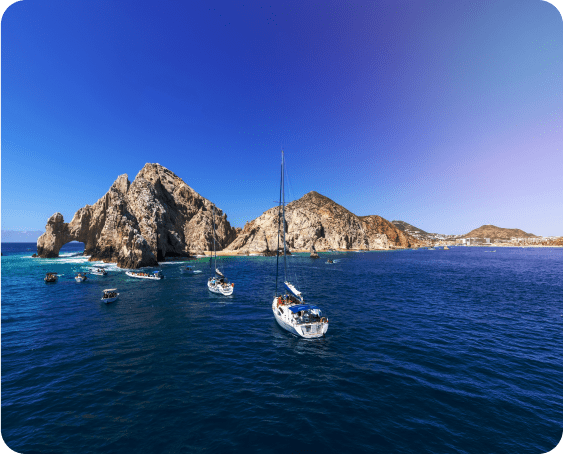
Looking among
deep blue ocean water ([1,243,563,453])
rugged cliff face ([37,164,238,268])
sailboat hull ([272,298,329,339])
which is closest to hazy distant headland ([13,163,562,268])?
rugged cliff face ([37,164,238,268])

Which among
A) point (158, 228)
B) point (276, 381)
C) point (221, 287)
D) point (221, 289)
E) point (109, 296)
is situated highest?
point (158, 228)

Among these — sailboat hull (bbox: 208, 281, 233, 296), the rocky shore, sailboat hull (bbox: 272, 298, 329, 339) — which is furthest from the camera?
the rocky shore

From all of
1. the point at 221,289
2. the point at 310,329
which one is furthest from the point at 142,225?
the point at 310,329

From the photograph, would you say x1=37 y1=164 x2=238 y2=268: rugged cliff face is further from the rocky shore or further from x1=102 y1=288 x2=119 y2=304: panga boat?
x1=102 y1=288 x2=119 y2=304: panga boat

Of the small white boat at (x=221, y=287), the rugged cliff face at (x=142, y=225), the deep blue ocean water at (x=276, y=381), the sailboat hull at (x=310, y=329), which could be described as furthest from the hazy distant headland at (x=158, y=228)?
the sailboat hull at (x=310, y=329)

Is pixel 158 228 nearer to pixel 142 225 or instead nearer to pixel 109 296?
pixel 142 225

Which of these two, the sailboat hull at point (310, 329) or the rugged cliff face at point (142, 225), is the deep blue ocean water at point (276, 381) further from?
the rugged cliff face at point (142, 225)

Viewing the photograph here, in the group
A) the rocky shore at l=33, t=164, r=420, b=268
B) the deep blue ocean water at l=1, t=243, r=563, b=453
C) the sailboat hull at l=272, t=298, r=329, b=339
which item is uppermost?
the rocky shore at l=33, t=164, r=420, b=268

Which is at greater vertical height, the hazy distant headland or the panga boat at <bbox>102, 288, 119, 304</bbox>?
the hazy distant headland
